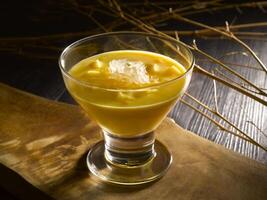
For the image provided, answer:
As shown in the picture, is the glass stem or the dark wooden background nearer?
the glass stem

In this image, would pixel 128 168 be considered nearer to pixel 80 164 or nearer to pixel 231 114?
pixel 80 164

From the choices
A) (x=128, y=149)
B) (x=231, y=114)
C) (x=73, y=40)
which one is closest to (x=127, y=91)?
(x=128, y=149)

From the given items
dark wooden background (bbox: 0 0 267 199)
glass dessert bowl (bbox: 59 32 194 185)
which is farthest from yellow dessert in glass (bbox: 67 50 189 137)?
dark wooden background (bbox: 0 0 267 199)

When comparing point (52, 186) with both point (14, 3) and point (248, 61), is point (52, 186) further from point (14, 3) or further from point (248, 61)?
point (14, 3)

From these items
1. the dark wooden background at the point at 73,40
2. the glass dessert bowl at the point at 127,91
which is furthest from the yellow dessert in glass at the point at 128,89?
the dark wooden background at the point at 73,40

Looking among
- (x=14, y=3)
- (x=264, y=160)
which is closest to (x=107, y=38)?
(x=264, y=160)

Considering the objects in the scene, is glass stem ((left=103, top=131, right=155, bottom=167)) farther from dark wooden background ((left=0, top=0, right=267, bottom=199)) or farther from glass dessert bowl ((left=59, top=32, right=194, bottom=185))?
dark wooden background ((left=0, top=0, right=267, bottom=199))
